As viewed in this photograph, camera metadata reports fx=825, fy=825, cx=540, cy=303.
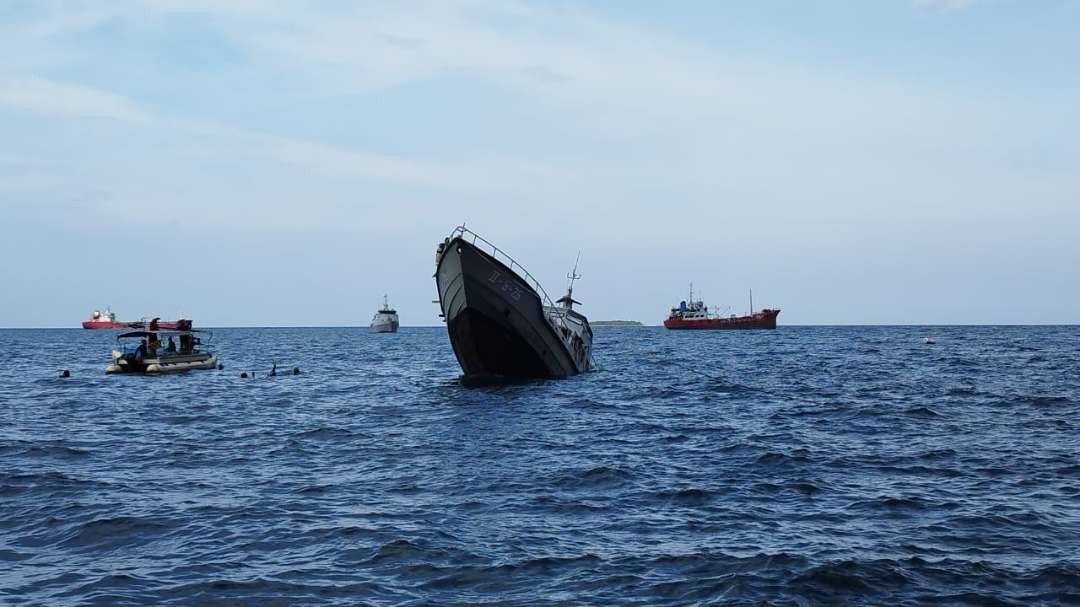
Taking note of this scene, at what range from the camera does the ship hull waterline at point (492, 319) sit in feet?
106

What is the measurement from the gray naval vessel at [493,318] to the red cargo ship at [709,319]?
12763 centimetres

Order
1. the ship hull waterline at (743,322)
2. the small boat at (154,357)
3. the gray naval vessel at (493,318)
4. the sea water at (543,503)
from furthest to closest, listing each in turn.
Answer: the ship hull waterline at (743,322) → the small boat at (154,357) → the gray naval vessel at (493,318) → the sea water at (543,503)

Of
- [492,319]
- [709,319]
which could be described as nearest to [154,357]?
[492,319]

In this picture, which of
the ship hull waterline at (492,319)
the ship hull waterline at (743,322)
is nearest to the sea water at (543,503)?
the ship hull waterline at (492,319)

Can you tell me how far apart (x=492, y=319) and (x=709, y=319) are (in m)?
136

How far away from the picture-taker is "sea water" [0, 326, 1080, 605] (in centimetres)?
976

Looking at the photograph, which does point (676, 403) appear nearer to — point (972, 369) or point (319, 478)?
point (319, 478)

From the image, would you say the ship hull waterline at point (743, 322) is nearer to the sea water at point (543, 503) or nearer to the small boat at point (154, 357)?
the small boat at point (154, 357)

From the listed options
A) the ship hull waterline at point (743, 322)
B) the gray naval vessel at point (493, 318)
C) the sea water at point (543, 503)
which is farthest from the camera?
the ship hull waterline at point (743, 322)

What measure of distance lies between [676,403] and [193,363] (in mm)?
30654

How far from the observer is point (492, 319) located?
1305 inches

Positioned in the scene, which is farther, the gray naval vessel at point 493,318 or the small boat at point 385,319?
the small boat at point 385,319

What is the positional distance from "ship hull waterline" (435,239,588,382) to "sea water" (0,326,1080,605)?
4570 millimetres

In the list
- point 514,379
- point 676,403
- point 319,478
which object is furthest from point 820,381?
point 319,478
